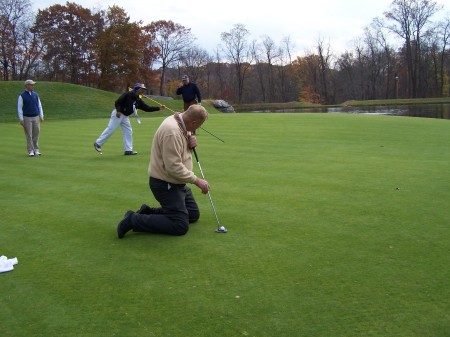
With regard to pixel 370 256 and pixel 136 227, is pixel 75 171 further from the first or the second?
pixel 370 256

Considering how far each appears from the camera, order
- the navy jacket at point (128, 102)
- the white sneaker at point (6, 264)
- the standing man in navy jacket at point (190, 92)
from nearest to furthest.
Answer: the white sneaker at point (6, 264) < the navy jacket at point (128, 102) < the standing man in navy jacket at point (190, 92)

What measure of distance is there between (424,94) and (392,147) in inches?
2973

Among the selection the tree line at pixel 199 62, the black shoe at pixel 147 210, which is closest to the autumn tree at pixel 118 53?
the tree line at pixel 199 62

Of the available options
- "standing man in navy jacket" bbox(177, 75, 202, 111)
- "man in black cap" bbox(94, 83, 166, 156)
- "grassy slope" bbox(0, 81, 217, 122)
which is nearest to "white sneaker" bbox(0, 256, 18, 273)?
"man in black cap" bbox(94, 83, 166, 156)

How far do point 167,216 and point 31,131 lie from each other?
30.1ft

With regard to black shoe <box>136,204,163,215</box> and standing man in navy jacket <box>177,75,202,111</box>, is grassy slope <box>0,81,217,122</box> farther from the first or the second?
black shoe <box>136,204,163,215</box>

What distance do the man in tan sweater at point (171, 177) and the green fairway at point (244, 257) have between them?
0.60 ft

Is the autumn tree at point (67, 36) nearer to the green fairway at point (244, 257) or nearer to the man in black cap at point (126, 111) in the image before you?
the man in black cap at point (126, 111)

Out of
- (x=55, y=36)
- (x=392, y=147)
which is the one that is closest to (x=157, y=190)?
(x=392, y=147)

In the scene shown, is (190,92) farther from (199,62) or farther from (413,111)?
(199,62)

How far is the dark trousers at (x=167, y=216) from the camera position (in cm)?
534

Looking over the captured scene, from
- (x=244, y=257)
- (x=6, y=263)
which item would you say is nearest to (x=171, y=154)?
(x=244, y=257)

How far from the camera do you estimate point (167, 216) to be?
538 cm

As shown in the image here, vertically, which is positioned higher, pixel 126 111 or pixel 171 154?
pixel 126 111
